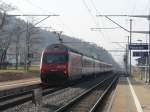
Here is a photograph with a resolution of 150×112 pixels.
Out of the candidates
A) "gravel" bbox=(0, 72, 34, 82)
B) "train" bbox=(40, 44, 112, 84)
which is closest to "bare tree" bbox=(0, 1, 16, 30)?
"gravel" bbox=(0, 72, 34, 82)

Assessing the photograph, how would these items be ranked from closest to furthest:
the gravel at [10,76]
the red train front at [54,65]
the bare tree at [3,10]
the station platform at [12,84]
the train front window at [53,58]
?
the station platform at [12,84] → the red train front at [54,65] → the train front window at [53,58] → the gravel at [10,76] → the bare tree at [3,10]

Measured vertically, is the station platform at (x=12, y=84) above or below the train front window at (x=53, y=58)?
below

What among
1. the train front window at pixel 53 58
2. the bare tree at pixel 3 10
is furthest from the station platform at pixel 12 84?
the bare tree at pixel 3 10

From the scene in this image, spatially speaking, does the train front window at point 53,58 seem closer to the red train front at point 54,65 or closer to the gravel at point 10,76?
the red train front at point 54,65

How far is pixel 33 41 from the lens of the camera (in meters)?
84.2

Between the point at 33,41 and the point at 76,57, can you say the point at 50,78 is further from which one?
the point at 33,41

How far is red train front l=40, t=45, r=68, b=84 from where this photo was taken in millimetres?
37406

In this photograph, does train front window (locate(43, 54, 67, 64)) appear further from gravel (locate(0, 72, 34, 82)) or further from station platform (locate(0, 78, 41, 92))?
gravel (locate(0, 72, 34, 82))

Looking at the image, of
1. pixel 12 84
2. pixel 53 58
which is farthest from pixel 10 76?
pixel 53 58

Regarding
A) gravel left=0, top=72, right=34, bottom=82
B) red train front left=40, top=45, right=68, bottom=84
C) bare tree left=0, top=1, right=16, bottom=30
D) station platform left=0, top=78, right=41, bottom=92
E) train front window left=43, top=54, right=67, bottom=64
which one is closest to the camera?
station platform left=0, top=78, right=41, bottom=92

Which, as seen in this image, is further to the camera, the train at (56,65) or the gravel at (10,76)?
the gravel at (10,76)

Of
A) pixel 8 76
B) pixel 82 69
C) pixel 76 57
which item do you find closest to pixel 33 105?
pixel 76 57

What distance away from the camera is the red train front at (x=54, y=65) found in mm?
37406

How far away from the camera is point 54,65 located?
3762cm
